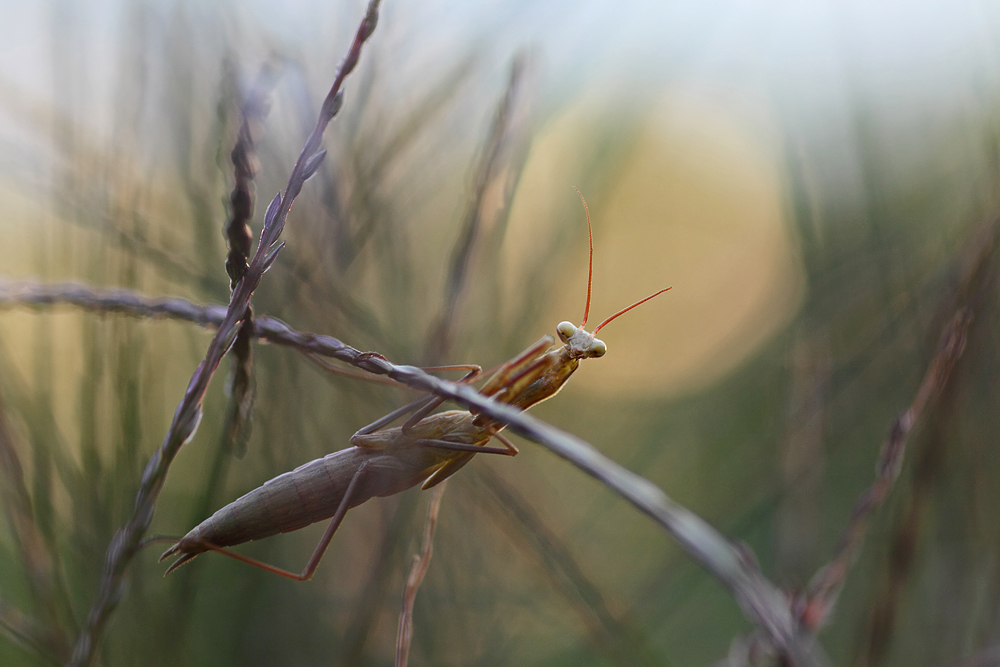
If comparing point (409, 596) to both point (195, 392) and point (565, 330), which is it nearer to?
point (195, 392)

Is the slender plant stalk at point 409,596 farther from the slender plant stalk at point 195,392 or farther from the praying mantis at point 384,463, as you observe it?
the slender plant stalk at point 195,392

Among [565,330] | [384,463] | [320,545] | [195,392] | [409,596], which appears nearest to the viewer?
[195,392]

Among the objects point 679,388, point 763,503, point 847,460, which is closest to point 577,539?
point 763,503

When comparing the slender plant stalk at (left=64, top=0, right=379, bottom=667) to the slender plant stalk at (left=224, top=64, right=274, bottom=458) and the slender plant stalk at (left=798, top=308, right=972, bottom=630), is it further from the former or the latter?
the slender plant stalk at (left=798, top=308, right=972, bottom=630)

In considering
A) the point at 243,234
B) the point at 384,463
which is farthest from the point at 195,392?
the point at 384,463

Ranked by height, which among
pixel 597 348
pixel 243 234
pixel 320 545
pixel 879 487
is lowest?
pixel 320 545

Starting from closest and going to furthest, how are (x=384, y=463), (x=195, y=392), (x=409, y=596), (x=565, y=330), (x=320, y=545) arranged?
(x=195, y=392), (x=409, y=596), (x=320, y=545), (x=384, y=463), (x=565, y=330)

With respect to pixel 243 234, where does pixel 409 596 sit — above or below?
below
